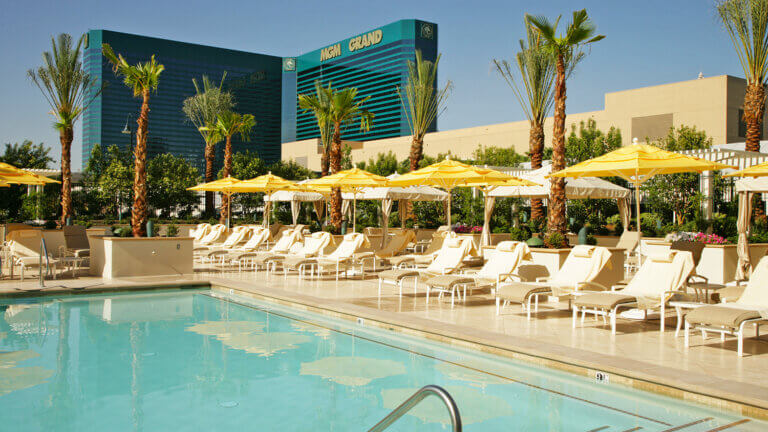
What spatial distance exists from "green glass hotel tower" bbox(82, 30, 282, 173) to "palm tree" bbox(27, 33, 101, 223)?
7238 cm

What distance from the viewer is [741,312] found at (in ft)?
20.8

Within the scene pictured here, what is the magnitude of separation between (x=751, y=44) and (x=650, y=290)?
12.1 metres

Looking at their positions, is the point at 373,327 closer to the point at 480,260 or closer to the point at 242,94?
the point at 480,260

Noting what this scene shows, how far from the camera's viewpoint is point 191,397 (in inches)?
227

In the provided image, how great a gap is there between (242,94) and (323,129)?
88.0m

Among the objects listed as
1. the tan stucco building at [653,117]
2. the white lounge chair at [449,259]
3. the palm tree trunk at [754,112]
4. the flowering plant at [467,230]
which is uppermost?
the tan stucco building at [653,117]

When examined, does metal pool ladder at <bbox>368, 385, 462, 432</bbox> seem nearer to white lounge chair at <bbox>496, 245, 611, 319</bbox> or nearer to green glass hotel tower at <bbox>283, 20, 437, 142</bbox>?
white lounge chair at <bbox>496, 245, 611, 319</bbox>

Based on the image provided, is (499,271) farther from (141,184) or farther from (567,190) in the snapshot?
(141,184)

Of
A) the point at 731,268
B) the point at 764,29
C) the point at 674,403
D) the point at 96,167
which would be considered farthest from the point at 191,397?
the point at 96,167

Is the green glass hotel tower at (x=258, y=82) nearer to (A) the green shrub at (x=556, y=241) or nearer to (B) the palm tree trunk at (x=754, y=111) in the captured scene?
(B) the palm tree trunk at (x=754, y=111)

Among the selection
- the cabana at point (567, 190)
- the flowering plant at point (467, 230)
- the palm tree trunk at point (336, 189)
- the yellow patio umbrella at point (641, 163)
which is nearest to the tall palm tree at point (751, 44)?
the cabana at point (567, 190)

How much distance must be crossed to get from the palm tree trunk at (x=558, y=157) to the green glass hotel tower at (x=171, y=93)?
85.7 meters

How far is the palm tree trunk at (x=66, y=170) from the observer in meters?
21.9

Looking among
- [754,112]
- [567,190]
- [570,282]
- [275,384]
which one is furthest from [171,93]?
[275,384]
